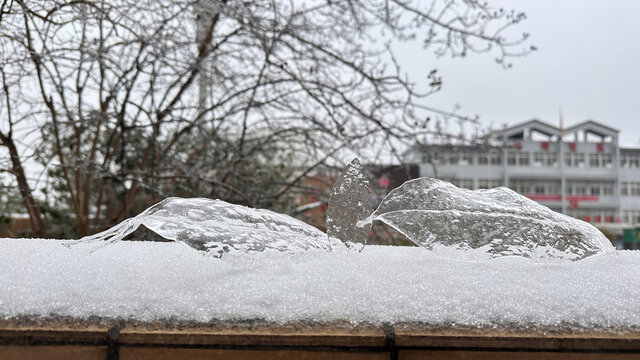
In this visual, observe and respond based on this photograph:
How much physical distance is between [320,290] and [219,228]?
0.11m

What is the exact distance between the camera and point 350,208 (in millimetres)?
509

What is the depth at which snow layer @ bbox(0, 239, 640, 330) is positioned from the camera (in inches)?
13.4

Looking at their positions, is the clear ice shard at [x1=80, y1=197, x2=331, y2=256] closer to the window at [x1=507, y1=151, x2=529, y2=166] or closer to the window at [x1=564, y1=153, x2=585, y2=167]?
the window at [x1=507, y1=151, x2=529, y2=166]

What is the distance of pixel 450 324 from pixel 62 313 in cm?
24

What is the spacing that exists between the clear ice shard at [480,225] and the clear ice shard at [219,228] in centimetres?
7

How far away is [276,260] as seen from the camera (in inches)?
17.0

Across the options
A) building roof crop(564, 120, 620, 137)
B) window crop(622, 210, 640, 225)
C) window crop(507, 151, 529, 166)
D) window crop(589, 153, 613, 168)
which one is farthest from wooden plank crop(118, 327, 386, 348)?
window crop(622, 210, 640, 225)

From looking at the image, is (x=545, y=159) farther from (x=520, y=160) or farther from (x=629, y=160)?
(x=629, y=160)

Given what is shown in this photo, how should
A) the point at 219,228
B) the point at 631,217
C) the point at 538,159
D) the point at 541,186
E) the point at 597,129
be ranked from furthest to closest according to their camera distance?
the point at 631,217, the point at 541,186, the point at 538,159, the point at 597,129, the point at 219,228

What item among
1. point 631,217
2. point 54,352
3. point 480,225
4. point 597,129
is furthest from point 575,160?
point 54,352

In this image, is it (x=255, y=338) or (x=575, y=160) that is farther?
(x=575, y=160)

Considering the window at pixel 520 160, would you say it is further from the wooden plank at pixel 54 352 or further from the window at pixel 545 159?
the wooden plank at pixel 54 352

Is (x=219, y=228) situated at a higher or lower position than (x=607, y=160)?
lower

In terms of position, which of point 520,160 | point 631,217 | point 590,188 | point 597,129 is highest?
point 597,129
